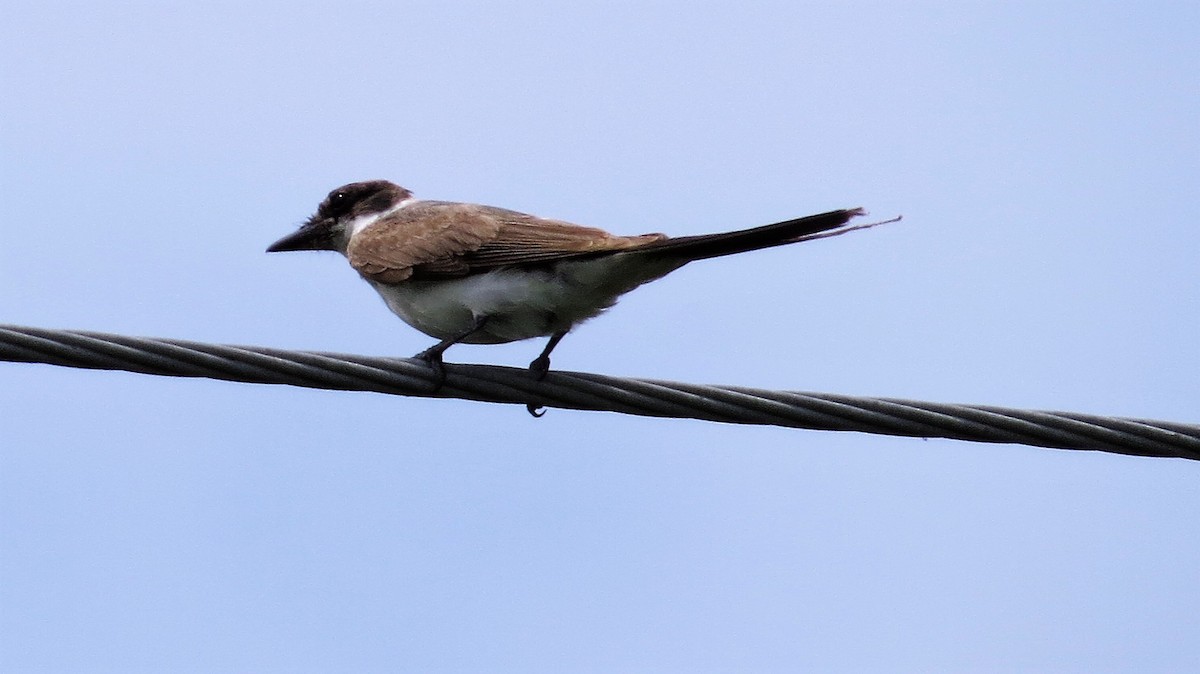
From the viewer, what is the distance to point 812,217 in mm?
5688

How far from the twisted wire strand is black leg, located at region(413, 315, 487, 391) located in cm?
37

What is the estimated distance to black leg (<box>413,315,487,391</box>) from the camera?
5797 mm

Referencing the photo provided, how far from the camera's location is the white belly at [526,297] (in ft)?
23.3

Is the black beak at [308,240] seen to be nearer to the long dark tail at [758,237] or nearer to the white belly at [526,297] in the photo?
the white belly at [526,297]

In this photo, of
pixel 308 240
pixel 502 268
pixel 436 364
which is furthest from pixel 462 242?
pixel 308 240

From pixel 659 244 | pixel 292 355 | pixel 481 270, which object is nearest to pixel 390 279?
pixel 481 270

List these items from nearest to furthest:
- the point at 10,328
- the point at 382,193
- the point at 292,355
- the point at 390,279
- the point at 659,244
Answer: the point at 10,328, the point at 292,355, the point at 659,244, the point at 390,279, the point at 382,193

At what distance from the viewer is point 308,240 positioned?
9.95 metres

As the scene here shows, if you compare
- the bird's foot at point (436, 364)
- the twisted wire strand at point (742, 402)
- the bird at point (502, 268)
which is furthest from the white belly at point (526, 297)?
the twisted wire strand at point (742, 402)

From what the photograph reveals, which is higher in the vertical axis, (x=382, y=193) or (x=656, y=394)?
(x=382, y=193)

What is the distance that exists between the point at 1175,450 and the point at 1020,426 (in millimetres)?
550

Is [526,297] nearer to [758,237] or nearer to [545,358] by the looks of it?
[545,358]

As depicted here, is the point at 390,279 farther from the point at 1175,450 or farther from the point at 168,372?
the point at 1175,450

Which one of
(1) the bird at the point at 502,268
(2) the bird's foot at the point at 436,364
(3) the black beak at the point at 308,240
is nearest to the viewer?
(2) the bird's foot at the point at 436,364
